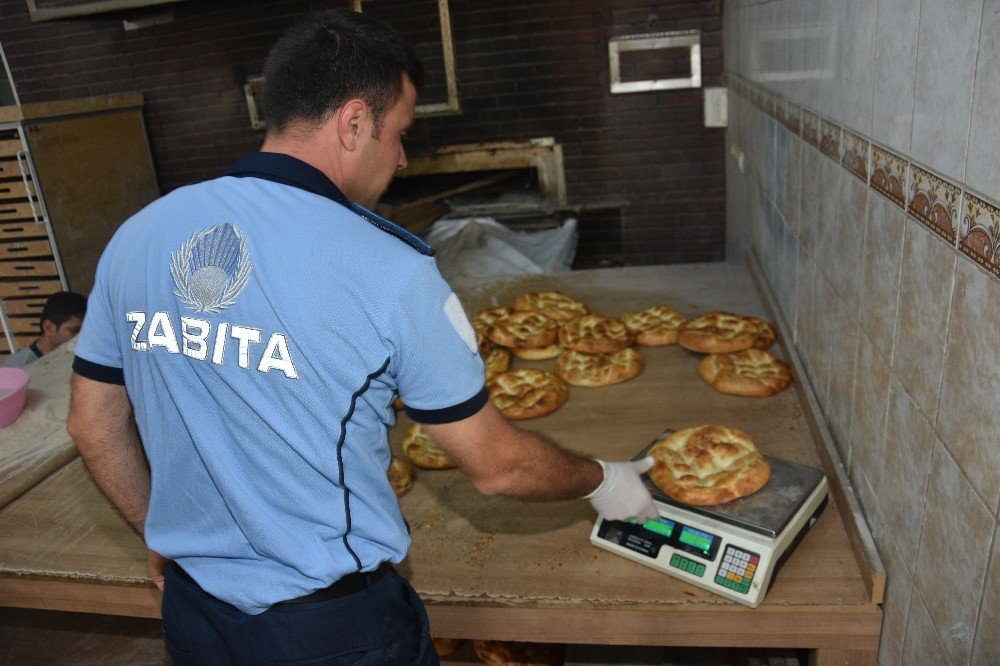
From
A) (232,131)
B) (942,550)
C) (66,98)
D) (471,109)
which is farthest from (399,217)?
(942,550)

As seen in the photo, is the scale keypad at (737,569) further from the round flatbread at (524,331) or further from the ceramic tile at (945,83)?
the round flatbread at (524,331)

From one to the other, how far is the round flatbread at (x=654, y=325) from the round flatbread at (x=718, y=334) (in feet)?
0.14

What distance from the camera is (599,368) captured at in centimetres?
254

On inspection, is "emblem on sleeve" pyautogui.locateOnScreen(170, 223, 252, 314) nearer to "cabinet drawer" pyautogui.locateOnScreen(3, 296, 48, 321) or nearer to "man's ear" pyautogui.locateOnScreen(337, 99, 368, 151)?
"man's ear" pyautogui.locateOnScreen(337, 99, 368, 151)

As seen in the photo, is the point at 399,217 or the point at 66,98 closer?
the point at 399,217

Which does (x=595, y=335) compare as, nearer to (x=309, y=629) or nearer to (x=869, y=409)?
(x=869, y=409)

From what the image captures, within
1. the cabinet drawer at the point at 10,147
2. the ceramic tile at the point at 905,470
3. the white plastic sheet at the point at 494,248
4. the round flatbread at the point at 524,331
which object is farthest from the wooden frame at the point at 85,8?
the ceramic tile at the point at 905,470

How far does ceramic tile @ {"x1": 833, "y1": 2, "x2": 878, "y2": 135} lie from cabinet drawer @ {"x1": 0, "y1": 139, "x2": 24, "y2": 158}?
4.78 m

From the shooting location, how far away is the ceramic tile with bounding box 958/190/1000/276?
1.00 meters

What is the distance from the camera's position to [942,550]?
4.07ft

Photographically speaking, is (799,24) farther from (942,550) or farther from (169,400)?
(169,400)

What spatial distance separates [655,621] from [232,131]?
478 cm

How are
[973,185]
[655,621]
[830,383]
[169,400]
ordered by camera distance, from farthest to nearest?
[830,383], [655,621], [169,400], [973,185]

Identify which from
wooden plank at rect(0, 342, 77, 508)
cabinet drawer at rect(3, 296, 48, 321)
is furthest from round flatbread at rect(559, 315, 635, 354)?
cabinet drawer at rect(3, 296, 48, 321)
